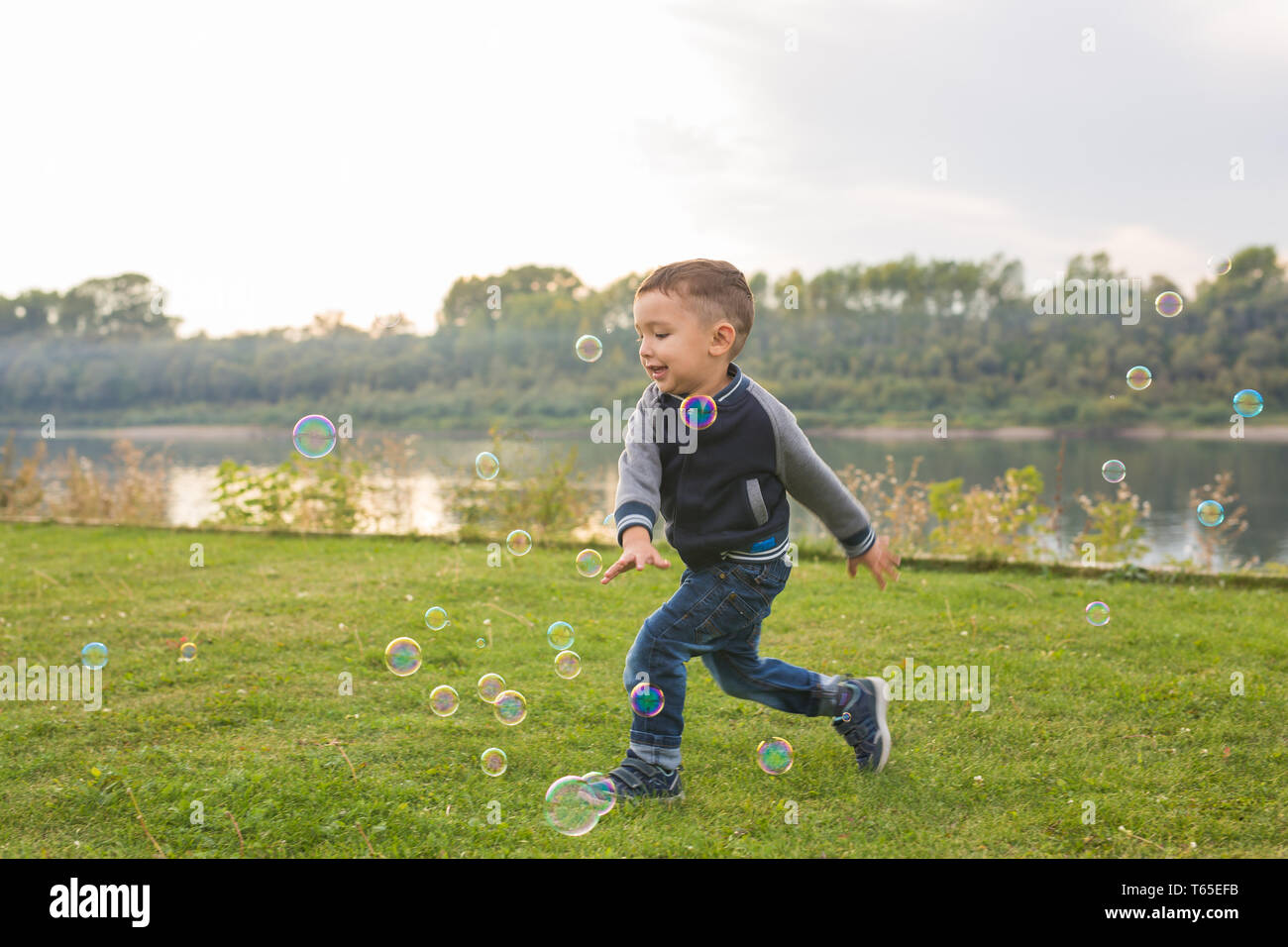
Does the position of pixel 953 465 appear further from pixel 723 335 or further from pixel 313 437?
pixel 723 335

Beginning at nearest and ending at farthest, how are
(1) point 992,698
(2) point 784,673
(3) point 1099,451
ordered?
(2) point 784,673 → (1) point 992,698 → (3) point 1099,451

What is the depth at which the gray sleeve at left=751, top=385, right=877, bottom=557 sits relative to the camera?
3686 millimetres

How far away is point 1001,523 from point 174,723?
24.2 feet

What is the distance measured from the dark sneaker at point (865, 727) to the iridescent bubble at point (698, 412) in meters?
1.29

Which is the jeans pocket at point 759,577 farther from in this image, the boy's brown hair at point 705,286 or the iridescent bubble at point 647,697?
the boy's brown hair at point 705,286

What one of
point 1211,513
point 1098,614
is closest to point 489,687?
point 1098,614

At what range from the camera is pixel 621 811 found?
3.49m

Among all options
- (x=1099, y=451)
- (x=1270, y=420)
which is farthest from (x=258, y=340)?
(x=1270, y=420)

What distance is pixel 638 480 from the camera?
A: 3477mm

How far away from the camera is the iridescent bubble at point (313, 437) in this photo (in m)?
5.78

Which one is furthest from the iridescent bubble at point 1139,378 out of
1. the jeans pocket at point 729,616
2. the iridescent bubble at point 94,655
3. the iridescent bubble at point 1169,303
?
the iridescent bubble at point 94,655

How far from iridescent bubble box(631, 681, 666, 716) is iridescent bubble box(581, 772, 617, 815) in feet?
0.95
